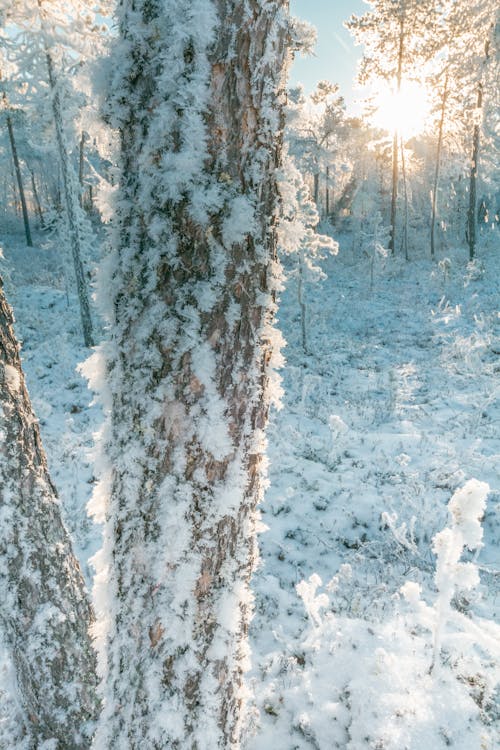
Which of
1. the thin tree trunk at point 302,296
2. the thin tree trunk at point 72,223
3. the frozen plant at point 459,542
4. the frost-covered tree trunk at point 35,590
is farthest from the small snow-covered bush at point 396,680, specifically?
the thin tree trunk at point 72,223

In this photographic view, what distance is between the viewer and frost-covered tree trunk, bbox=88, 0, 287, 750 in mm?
1236

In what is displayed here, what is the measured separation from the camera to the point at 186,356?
134 cm

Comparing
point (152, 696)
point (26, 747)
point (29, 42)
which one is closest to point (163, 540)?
point (152, 696)

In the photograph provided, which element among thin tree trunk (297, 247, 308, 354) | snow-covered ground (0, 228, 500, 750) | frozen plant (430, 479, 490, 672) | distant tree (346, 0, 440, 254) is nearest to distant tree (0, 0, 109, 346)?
snow-covered ground (0, 228, 500, 750)

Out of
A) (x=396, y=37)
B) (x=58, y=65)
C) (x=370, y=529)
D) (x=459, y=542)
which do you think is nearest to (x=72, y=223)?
(x=58, y=65)

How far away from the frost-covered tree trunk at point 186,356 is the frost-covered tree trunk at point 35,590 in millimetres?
835

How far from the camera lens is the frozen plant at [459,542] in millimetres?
2633

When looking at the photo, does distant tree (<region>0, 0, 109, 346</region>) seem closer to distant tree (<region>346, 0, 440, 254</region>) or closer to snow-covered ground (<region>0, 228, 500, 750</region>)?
snow-covered ground (<region>0, 228, 500, 750</region>)

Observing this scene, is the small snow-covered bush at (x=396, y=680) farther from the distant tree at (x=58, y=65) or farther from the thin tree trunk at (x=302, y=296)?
the thin tree trunk at (x=302, y=296)

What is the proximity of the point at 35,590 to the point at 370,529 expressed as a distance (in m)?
4.08

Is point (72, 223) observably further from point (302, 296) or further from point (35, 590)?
point (35, 590)

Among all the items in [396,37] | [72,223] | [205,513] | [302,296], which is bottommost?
[302,296]

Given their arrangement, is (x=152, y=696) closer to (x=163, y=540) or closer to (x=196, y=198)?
(x=163, y=540)

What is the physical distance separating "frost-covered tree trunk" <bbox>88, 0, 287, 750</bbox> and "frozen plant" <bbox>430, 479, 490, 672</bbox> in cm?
166
